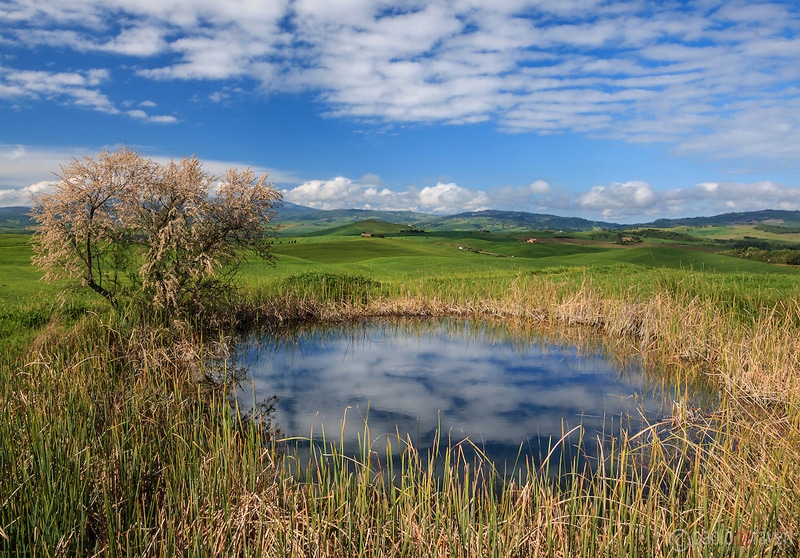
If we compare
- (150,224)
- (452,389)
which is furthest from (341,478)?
(150,224)

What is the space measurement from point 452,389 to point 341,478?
578 cm

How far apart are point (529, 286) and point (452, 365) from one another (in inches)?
330

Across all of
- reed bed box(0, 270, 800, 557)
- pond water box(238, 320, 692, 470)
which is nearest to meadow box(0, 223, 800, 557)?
reed bed box(0, 270, 800, 557)

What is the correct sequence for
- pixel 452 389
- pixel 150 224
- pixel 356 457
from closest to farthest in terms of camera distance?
pixel 356 457 → pixel 452 389 → pixel 150 224

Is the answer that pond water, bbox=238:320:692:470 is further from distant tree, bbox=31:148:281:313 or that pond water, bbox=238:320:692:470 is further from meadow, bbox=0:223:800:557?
distant tree, bbox=31:148:281:313

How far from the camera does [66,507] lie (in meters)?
4.70

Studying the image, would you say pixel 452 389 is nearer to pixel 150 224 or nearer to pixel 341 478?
pixel 341 478

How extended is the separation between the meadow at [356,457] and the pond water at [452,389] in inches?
25.9

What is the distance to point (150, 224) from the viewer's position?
12516 mm

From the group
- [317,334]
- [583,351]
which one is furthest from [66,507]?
[583,351]

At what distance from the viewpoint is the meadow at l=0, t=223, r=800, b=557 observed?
4.55 metres

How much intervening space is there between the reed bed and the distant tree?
48.5 inches

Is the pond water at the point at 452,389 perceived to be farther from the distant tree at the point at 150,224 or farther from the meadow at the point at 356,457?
the distant tree at the point at 150,224

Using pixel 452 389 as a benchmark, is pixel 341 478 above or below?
above
